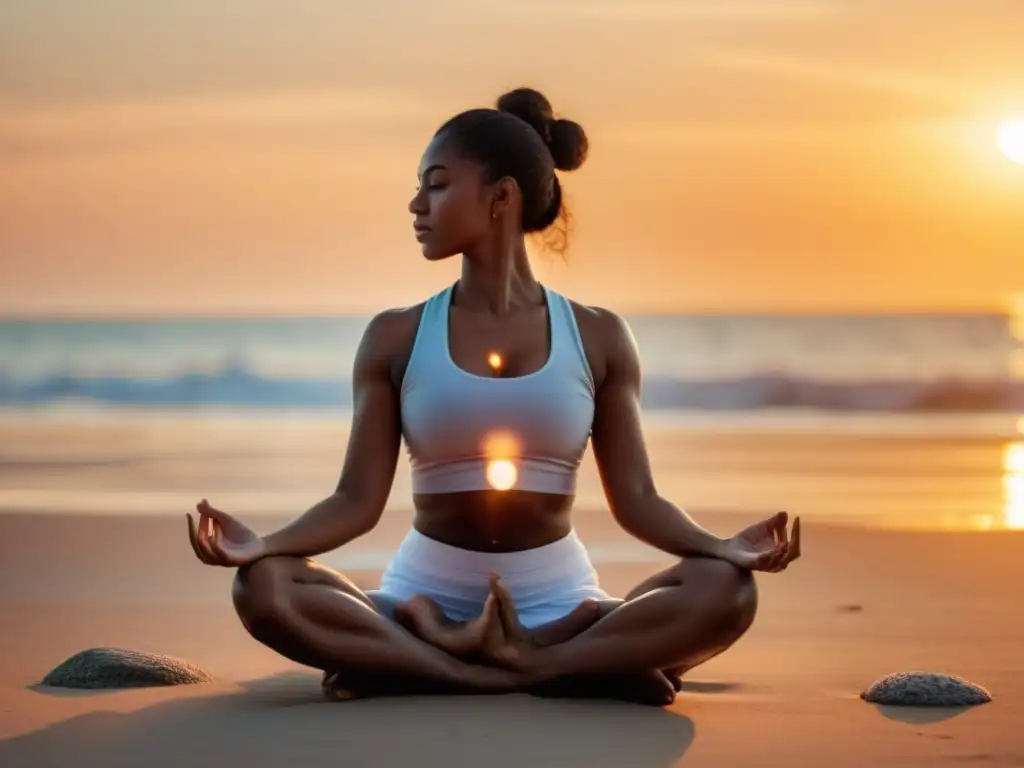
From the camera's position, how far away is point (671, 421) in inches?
716

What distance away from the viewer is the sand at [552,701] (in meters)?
4.86

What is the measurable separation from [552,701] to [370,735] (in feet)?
2.09

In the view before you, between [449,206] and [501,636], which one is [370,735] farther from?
[449,206]

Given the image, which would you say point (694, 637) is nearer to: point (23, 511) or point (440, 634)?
point (440, 634)

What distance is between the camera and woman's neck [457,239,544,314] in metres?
5.79

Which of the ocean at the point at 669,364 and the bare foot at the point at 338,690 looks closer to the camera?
the bare foot at the point at 338,690

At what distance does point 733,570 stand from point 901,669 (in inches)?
53.6

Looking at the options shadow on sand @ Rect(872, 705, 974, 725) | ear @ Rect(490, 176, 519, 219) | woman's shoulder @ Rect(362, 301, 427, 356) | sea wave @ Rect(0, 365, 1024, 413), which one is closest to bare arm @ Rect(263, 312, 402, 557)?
woman's shoulder @ Rect(362, 301, 427, 356)

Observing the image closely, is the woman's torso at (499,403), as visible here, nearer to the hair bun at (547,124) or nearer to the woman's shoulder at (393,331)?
the woman's shoulder at (393,331)

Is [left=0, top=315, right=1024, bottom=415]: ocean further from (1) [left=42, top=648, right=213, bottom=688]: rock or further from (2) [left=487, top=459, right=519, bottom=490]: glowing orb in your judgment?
(2) [left=487, top=459, right=519, bottom=490]: glowing orb

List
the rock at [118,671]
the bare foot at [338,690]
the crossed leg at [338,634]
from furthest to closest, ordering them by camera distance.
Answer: the rock at [118,671]
the bare foot at [338,690]
the crossed leg at [338,634]

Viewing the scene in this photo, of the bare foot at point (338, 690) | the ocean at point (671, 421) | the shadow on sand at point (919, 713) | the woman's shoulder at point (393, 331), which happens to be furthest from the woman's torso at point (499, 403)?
the ocean at point (671, 421)

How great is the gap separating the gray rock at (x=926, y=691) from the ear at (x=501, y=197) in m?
1.81

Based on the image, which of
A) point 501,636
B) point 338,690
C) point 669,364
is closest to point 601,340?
point 501,636
